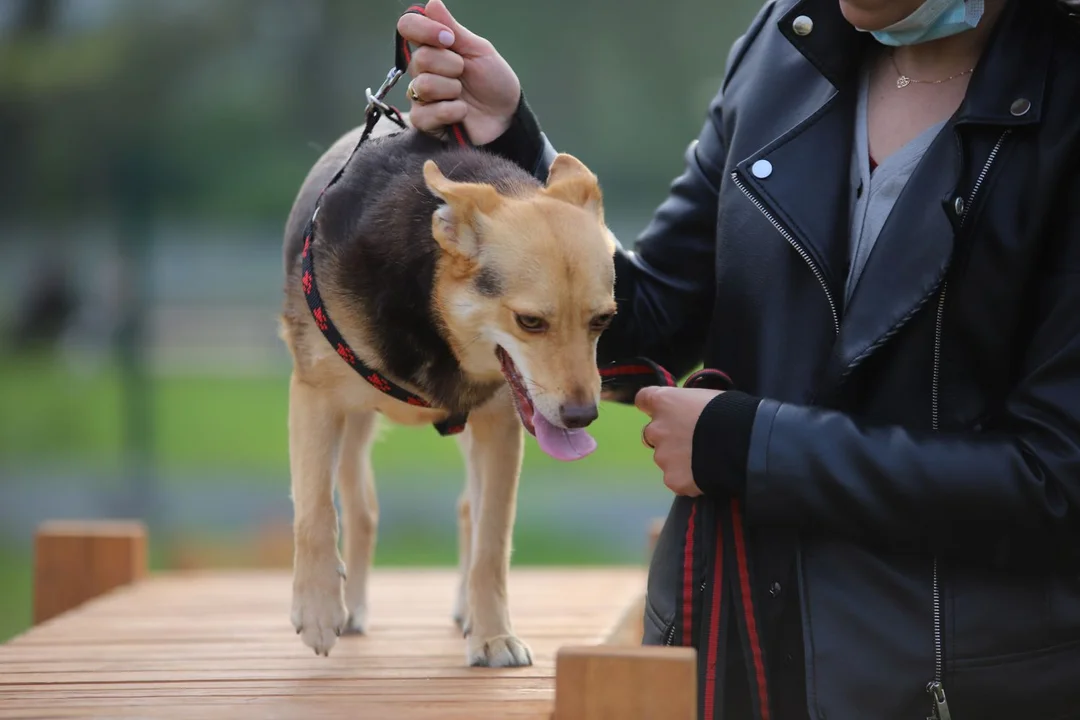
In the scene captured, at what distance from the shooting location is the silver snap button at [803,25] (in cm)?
206

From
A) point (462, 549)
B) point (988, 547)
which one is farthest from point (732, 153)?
point (462, 549)

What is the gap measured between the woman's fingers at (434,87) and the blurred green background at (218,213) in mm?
5681

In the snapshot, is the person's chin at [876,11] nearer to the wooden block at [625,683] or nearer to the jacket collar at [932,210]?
the jacket collar at [932,210]

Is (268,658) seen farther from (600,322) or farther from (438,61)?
(438,61)

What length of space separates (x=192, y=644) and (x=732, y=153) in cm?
153

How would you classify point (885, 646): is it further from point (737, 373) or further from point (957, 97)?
point (957, 97)

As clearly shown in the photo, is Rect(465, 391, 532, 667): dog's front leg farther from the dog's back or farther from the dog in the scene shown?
the dog's back

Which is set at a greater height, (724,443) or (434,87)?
(434,87)

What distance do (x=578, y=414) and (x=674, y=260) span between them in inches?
17.5

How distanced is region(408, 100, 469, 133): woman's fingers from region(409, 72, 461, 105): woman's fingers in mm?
11

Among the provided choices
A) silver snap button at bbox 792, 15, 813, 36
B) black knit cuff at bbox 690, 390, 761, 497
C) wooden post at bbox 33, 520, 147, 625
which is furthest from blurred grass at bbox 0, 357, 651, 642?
black knit cuff at bbox 690, 390, 761, 497

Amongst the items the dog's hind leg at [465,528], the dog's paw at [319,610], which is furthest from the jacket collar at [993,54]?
the dog's paw at [319,610]

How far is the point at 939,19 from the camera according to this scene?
76.5 inches

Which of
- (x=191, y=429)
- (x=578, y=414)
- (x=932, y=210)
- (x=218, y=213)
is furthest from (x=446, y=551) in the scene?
(x=932, y=210)
